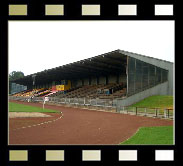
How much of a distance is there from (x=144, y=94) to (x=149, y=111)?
32.5 ft

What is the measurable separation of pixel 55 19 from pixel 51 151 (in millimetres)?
2729

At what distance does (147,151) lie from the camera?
376cm

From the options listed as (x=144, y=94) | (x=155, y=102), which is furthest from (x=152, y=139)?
(x=144, y=94)

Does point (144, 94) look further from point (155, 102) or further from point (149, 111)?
point (149, 111)

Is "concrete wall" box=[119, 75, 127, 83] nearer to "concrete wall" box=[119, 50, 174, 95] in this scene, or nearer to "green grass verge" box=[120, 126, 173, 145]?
"concrete wall" box=[119, 50, 174, 95]

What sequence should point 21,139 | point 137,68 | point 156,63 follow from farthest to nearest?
point 156,63
point 137,68
point 21,139

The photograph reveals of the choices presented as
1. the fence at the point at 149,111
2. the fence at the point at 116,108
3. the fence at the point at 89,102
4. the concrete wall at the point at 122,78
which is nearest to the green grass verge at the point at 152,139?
the fence at the point at 149,111

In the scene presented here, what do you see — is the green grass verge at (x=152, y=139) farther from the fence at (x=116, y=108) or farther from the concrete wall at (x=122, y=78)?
the concrete wall at (x=122, y=78)

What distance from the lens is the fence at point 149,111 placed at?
50.7 feet

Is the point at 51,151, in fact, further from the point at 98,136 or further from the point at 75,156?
the point at 98,136

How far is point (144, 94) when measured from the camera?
2725 centimetres

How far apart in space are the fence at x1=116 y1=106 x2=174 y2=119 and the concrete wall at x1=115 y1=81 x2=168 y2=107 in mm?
2382
